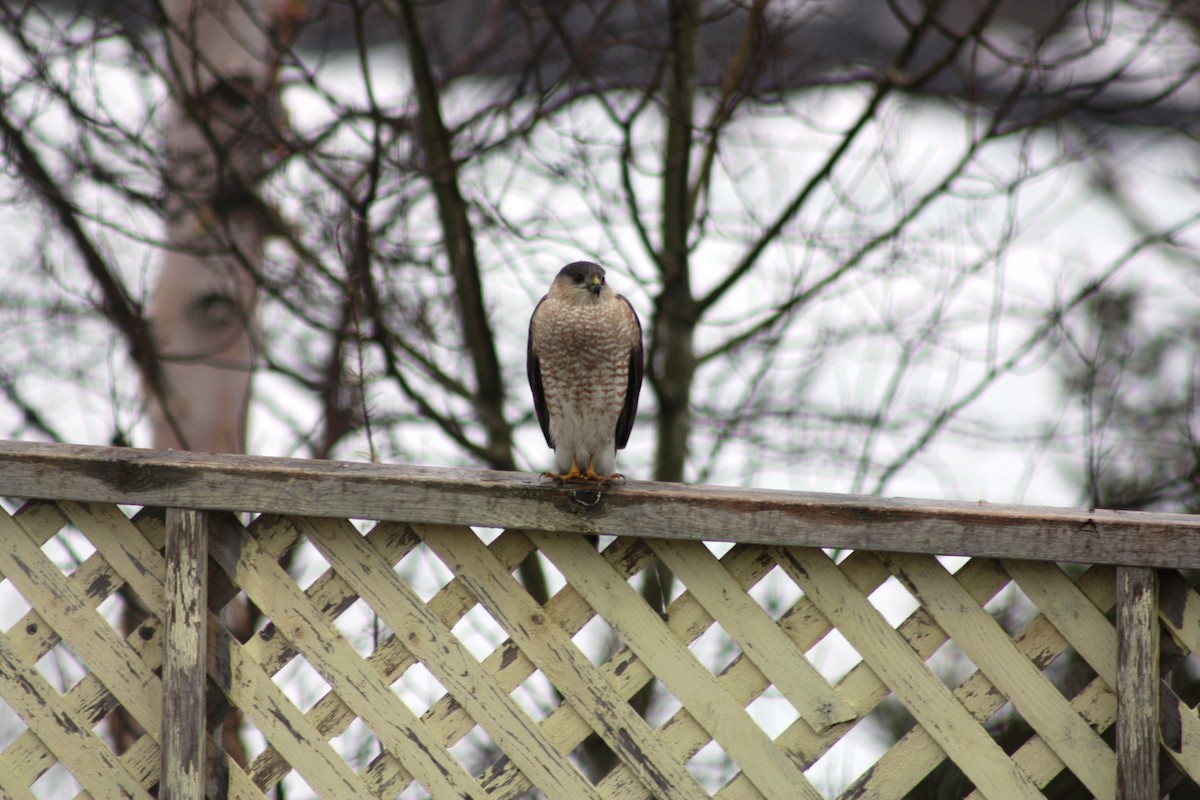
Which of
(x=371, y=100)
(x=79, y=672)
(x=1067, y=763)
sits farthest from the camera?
(x=79, y=672)

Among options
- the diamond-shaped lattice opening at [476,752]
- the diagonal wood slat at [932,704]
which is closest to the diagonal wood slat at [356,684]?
the diagonal wood slat at [932,704]

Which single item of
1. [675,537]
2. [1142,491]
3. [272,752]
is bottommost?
[1142,491]

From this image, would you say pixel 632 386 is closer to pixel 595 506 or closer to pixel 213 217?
pixel 595 506

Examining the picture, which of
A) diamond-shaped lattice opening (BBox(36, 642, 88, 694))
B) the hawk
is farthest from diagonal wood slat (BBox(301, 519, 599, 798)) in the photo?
diamond-shaped lattice opening (BBox(36, 642, 88, 694))

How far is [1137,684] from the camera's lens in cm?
165

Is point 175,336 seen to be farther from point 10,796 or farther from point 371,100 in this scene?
point 10,796

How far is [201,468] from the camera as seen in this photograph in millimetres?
1731

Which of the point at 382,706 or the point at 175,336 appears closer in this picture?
the point at 382,706

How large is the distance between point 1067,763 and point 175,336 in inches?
161

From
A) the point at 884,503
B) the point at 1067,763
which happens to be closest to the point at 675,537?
the point at 884,503

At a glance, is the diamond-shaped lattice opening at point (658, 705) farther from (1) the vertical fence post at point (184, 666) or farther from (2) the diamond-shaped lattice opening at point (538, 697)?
(1) the vertical fence post at point (184, 666)

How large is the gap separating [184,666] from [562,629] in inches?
23.4

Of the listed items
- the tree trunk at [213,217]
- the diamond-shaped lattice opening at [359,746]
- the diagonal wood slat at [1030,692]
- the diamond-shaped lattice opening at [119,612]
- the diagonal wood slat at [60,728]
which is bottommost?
the diagonal wood slat at [1030,692]

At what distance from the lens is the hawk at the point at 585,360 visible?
2691 mm
